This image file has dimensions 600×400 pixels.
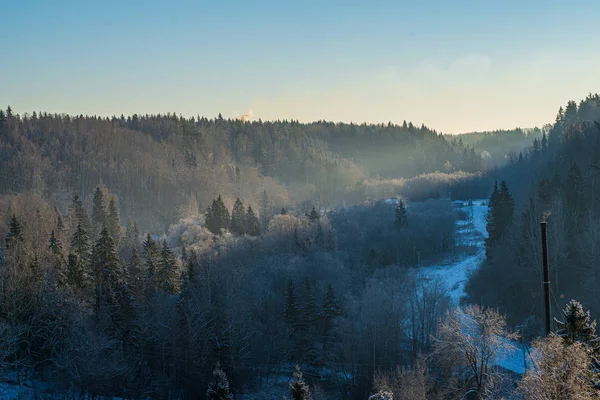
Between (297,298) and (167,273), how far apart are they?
12559mm

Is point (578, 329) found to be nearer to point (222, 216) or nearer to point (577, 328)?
point (577, 328)

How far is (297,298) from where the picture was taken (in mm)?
49656

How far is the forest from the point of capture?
28.9 meters

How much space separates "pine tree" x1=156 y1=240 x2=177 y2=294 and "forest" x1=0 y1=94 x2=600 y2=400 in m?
0.16

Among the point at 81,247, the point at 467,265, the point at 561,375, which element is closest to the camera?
the point at 561,375

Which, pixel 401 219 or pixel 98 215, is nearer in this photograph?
pixel 98 215

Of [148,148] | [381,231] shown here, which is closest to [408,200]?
[381,231]

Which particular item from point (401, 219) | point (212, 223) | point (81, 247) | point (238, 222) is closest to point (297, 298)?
point (81, 247)

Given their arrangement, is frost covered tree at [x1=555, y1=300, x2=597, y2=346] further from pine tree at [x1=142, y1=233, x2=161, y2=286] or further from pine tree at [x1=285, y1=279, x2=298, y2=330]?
pine tree at [x1=142, y1=233, x2=161, y2=286]

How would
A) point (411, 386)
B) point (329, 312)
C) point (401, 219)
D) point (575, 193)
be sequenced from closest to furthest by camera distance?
point (411, 386) < point (329, 312) < point (575, 193) < point (401, 219)

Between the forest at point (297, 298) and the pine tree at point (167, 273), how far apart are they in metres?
0.16

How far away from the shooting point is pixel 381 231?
94.3 m

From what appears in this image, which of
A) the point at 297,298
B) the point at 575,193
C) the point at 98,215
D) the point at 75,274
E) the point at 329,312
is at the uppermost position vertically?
the point at 575,193

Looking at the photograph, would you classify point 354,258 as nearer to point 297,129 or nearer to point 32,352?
point 32,352
